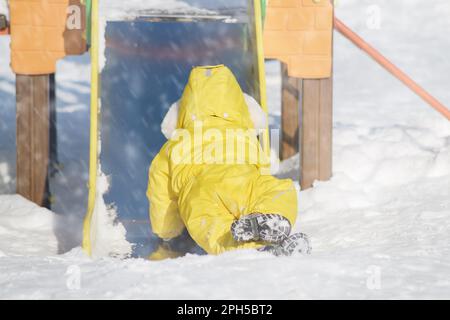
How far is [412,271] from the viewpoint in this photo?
2525 mm

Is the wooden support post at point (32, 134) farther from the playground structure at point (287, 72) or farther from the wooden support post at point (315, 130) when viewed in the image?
the wooden support post at point (315, 130)

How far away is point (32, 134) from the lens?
4375mm

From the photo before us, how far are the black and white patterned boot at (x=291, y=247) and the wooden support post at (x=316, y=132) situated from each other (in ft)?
5.44

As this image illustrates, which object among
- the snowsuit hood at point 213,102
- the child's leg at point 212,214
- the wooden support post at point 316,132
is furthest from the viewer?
the wooden support post at point 316,132

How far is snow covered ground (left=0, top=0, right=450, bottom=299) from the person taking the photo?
2.29m

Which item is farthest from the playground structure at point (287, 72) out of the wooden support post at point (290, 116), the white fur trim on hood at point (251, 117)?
the white fur trim on hood at point (251, 117)

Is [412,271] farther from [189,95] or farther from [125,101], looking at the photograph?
[125,101]

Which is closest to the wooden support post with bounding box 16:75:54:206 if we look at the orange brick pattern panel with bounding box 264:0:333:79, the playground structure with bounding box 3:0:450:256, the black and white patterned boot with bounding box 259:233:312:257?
the playground structure with bounding box 3:0:450:256

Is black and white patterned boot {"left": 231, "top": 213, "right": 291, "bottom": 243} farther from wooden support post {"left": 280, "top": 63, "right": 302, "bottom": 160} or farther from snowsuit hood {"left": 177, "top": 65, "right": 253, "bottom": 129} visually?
wooden support post {"left": 280, "top": 63, "right": 302, "bottom": 160}

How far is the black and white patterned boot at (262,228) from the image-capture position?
2736mm

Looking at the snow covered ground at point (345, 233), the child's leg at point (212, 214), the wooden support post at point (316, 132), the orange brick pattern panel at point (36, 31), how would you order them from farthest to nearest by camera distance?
the wooden support post at point (316, 132), the orange brick pattern panel at point (36, 31), the child's leg at point (212, 214), the snow covered ground at point (345, 233)

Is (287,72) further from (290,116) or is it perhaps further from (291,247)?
(291,247)

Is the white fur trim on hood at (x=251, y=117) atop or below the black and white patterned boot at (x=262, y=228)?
atop

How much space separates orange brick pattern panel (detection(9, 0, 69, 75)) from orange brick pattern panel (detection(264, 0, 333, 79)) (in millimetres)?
1122
